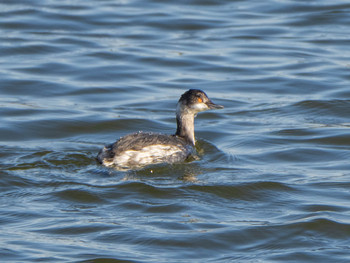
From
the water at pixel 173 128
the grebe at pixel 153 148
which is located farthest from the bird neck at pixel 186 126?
the water at pixel 173 128

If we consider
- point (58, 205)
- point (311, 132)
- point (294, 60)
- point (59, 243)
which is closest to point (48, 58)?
point (294, 60)

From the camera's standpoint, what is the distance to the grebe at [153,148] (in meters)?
9.87

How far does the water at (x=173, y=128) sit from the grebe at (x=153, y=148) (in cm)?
17

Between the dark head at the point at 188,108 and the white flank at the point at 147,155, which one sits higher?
the dark head at the point at 188,108

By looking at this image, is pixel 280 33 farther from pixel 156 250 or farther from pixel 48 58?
pixel 156 250

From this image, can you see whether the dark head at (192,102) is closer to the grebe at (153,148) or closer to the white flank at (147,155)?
the grebe at (153,148)

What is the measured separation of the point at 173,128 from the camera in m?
12.4

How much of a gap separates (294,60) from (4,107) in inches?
240

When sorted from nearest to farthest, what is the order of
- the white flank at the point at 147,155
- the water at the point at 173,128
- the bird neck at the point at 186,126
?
the water at the point at 173,128 → the white flank at the point at 147,155 → the bird neck at the point at 186,126

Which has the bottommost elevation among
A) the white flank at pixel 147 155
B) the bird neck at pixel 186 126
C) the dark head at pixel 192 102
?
the white flank at pixel 147 155

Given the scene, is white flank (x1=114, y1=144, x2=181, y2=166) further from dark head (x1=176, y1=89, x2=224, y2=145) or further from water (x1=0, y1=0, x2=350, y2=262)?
dark head (x1=176, y1=89, x2=224, y2=145)

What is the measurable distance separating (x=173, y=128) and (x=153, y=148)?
2277mm

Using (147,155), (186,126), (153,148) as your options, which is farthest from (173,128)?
(147,155)

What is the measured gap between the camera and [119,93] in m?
14.2
